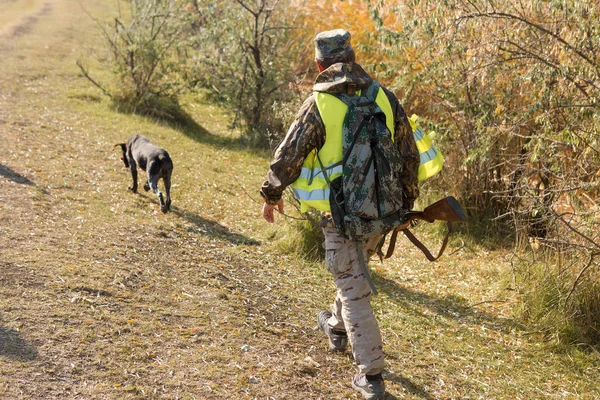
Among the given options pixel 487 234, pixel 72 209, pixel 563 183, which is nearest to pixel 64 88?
pixel 72 209

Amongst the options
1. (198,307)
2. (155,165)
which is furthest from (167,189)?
(198,307)

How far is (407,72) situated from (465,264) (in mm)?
2497

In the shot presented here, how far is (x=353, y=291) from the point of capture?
3816 mm

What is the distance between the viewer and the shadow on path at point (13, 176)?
7465 mm

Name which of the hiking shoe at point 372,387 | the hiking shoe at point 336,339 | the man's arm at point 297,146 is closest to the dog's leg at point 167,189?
the hiking shoe at point 336,339

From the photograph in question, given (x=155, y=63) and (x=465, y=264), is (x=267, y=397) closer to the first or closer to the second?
(x=465, y=264)

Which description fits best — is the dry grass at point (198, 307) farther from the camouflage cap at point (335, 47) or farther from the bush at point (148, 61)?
the bush at point (148, 61)

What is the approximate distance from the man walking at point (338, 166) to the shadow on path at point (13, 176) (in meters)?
4.68

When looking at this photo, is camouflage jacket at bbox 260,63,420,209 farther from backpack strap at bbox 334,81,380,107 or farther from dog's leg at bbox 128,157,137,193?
dog's leg at bbox 128,157,137,193

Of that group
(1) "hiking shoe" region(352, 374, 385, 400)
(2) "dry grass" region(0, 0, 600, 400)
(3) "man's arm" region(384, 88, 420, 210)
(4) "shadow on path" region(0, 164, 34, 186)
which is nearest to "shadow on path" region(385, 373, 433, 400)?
(2) "dry grass" region(0, 0, 600, 400)

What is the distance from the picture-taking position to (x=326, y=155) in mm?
3660

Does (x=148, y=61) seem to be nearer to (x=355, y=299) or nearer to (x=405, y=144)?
(x=405, y=144)

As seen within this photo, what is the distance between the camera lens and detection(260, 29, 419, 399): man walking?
362 cm

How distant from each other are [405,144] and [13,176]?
5481mm
